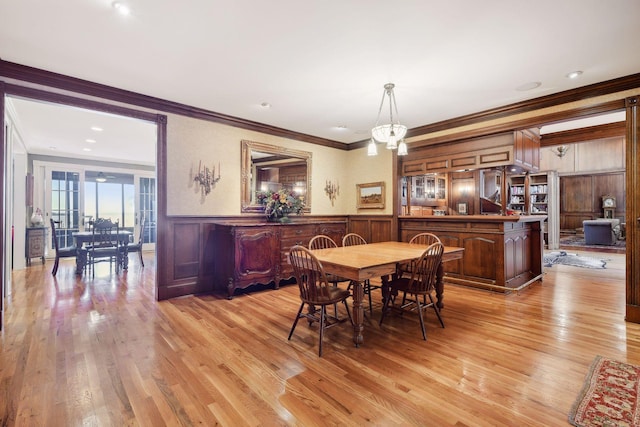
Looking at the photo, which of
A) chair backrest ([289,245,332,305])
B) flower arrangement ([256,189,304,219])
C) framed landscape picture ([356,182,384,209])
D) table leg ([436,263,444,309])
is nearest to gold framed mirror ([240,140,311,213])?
flower arrangement ([256,189,304,219])

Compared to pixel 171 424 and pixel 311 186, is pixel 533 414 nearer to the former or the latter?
pixel 171 424

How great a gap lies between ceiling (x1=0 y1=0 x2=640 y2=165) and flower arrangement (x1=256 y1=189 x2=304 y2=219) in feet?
4.86

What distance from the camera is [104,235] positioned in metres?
5.52

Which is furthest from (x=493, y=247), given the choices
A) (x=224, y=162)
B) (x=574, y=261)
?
(x=224, y=162)

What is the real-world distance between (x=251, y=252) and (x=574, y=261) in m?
6.95

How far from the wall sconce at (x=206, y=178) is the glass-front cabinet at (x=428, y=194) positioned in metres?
5.40

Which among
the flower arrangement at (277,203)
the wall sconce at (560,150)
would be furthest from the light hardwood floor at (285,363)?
the wall sconce at (560,150)

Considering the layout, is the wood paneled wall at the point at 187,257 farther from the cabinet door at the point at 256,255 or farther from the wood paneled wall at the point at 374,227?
the wood paneled wall at the point at 374,227

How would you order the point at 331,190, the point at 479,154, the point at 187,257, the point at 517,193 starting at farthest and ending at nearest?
the point at 517,193 < the point at 331,190 < the point at 479,154 < the point at 187,257

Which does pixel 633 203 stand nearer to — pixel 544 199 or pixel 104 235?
pixel 104 235

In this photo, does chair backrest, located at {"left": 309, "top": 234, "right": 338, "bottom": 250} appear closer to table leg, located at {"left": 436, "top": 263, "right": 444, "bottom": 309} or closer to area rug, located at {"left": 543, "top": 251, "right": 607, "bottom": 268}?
table leg, located at {"left": 436, "top": 263, "right": 444, "bottom": 309}

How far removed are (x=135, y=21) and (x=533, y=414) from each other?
3827 mm

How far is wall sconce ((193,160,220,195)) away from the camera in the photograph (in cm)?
439

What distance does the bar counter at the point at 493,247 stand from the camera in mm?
4266
